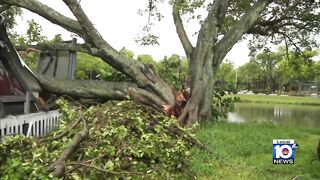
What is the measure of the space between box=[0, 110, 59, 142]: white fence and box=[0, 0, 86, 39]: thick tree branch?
9.46 feet

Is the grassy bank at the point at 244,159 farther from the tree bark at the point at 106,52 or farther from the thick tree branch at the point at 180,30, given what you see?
the thick tree branch at the point at 180,30

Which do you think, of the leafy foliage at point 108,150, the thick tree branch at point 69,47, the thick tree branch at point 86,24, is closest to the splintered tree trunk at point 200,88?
the thick tree branch at point 86,24

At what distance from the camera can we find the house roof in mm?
7762

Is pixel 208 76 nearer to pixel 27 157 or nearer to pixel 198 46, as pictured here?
pixel 198 46

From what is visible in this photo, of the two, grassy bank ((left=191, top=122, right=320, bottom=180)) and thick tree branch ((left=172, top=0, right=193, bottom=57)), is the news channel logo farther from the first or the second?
thick tree branch ((left=172, top=0, right=193, bottom=57))

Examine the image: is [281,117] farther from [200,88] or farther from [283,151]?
[283,151]

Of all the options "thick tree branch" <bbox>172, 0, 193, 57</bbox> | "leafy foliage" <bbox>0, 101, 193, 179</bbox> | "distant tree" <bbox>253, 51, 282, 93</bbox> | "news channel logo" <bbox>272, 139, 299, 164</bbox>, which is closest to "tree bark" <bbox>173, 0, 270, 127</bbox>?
"thick tree branch" <bbox>172, 0, 193, 57</bbox>

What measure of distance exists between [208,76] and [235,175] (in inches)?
209

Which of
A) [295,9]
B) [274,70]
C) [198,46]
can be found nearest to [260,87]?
[274,70]

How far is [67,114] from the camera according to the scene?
22.7 ft

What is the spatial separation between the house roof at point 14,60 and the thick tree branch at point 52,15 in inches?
97.5

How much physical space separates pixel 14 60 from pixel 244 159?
14.6 feet

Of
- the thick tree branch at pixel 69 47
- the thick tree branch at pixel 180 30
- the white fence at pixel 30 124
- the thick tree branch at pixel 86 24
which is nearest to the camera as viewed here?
the white fence at pixel 30 124

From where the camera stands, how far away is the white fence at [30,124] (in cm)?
690
